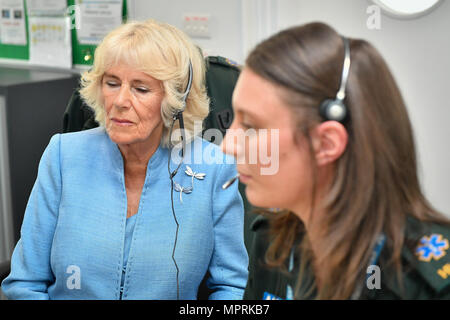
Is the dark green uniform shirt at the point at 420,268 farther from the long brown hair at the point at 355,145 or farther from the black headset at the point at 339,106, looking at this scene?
the black headset at the point at 339,106

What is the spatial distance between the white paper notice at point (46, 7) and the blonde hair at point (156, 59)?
1.35 metres

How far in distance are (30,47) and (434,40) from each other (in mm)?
1967

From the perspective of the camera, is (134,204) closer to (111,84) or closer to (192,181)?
(192,181)

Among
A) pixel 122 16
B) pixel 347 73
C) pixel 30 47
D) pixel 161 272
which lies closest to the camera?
pixel 347 73

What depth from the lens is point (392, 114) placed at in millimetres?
822

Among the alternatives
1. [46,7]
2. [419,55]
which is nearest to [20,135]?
[46,7]

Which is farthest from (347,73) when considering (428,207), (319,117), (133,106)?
(133,106)

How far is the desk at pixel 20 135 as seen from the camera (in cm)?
238

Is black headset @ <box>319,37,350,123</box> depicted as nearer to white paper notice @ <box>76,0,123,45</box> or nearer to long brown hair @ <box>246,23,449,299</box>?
long brown hair @ <box>246,23,449,299</box>

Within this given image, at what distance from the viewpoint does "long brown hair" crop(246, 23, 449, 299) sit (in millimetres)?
803

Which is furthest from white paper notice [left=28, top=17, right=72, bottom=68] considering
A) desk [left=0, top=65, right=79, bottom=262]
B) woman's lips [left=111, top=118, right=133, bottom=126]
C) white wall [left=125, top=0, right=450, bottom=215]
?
woman's lips [left=111, top=118, right=133, bottom=126]

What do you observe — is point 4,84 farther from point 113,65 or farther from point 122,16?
point 113,65

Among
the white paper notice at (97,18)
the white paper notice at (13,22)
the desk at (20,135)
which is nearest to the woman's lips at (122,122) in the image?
the desk at (20,135)

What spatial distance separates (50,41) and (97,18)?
344 millimetres
